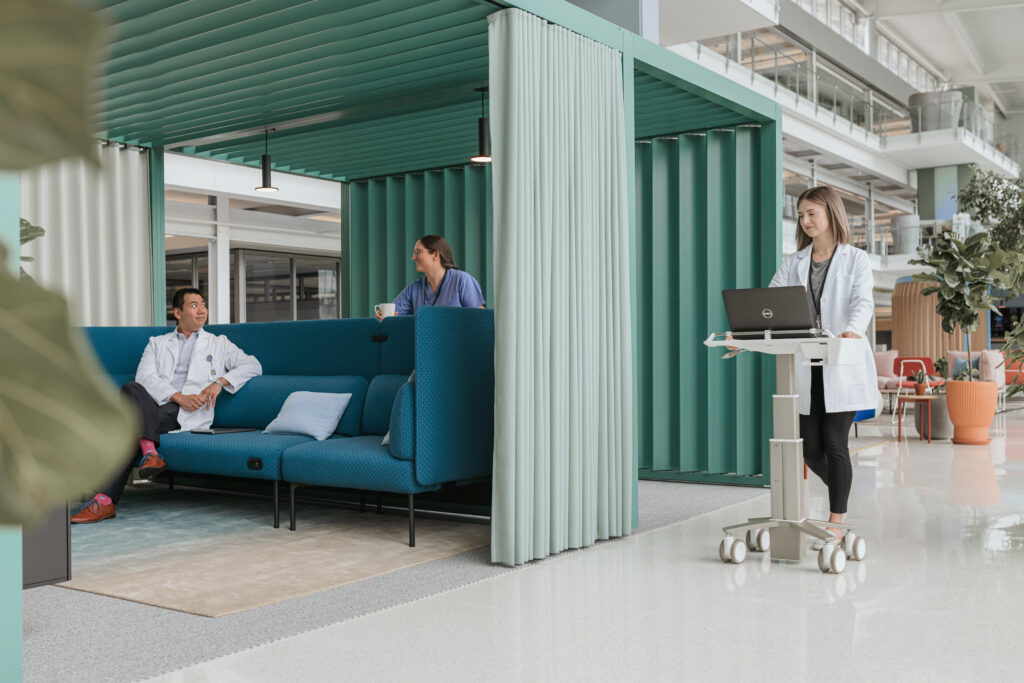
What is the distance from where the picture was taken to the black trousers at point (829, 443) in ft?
13.4

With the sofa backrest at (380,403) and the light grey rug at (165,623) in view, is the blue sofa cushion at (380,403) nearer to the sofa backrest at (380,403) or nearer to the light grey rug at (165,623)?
the sofa backrest at (380,403)

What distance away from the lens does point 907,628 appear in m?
2.93

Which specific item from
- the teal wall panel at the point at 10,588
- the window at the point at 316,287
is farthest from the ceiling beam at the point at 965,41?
Answer: the teal wall panel at the point at 10,588

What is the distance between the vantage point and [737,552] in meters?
3.90

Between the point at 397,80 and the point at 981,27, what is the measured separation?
2168cm

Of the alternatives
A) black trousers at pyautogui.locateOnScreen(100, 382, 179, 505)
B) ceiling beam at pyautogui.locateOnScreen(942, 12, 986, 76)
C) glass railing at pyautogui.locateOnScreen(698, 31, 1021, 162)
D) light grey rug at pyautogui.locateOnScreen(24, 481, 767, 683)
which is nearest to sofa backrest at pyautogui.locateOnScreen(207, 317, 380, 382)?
black trousers at pyautogui.locateOnScreen(100, 382, 179, 505)

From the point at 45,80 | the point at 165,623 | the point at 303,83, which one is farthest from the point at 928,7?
the point at 45,80

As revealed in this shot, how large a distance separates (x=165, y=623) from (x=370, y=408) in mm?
A: 2197

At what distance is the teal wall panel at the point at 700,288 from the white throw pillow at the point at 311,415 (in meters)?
2.19

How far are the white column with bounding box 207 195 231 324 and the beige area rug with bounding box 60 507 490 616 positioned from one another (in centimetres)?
763

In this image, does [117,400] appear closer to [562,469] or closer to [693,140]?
[562,469]

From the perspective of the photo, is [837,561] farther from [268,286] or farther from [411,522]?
[268,286]

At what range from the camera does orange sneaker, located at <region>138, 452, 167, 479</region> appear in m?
5.09

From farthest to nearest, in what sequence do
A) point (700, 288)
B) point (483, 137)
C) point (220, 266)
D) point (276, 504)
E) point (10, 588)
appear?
point (220, 266) < point (700, 288) < point (483, 137) < point (276, 504) < point (10, 588)
